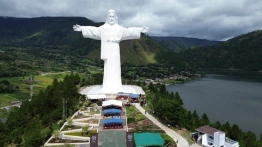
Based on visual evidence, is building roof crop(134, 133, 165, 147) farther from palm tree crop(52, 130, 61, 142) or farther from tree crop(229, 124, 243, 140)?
tree crop(229, 124, 243, 140)

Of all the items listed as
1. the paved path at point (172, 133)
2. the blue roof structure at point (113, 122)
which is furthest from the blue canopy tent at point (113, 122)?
the paved path at point (172, 133)

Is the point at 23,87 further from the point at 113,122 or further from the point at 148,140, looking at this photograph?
the point at 148,140

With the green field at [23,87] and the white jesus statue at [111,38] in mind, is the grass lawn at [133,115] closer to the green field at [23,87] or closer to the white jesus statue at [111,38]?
the white jesus statue at [111,38]

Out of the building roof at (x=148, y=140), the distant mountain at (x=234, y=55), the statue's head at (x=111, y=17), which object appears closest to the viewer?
the building roof at (x=148, y=140)

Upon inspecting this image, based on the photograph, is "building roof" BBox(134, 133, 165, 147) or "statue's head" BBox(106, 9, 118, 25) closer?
"building roof" BBox(134, 133, 165, 147)

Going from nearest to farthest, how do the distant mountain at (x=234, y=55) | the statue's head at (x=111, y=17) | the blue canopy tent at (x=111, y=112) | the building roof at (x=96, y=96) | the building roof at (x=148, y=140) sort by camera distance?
the building roof at (x=148, y=140), the blue canopy tent at (x=111, y=112), the building roof at (x=96, y=96), the statue's head at (x=111, y=17), the distant mountain at (x=234, y=55)

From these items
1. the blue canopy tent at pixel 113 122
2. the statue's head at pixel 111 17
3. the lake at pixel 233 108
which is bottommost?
the lake at pixel 233 108

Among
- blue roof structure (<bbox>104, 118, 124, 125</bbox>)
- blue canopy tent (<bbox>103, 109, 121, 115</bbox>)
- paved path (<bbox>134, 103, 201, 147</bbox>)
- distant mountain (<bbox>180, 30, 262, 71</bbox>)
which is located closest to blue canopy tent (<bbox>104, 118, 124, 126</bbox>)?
blue roof structure (<bbox>104, 118, 124, 125</bbox>)

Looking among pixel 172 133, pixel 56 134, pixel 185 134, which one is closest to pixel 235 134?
pixel 185 134
